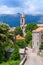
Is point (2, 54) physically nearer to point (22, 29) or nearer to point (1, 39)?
point (1, 39)

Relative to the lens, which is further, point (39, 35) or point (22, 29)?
point (22, 29)

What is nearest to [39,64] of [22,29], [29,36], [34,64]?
[34,64]

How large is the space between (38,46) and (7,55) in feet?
75.1

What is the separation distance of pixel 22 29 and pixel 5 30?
175 feet

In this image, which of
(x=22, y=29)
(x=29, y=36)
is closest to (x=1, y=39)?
(x=29, y=36)

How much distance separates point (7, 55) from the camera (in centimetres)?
3334

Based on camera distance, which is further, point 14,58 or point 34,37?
point 34,37

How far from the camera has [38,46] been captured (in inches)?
2196

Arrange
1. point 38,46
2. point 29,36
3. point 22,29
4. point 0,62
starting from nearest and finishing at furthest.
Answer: point 0,62, point 38,46, point 29,36, point 22,29

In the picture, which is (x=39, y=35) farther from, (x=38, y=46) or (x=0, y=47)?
(x=0, y=47)

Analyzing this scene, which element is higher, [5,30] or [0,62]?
[5,30]

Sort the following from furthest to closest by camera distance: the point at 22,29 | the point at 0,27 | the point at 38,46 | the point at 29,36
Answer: the point at 22,29 → the point at 29,36 → the point at 38,46 → the point at 0,27

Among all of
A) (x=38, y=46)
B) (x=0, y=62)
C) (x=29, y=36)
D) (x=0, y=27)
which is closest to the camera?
(x=0, y=62)

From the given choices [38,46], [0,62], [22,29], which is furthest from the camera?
[22,29]
